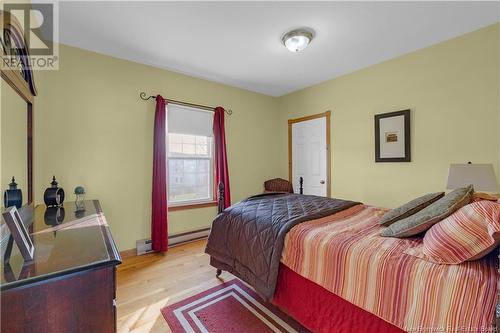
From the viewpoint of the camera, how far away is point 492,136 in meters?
2.21

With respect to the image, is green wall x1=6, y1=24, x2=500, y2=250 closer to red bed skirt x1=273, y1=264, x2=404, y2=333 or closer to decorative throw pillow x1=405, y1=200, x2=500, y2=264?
decorative throw pillow x1=405, y1=200, x2=500, y2=264

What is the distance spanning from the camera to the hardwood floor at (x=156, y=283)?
68.2 inches

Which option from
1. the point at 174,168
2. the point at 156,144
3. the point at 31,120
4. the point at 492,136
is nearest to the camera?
the point at 31,120

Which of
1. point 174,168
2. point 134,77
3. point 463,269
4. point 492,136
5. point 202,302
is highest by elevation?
point 134,77

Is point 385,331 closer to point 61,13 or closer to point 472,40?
point 472,40

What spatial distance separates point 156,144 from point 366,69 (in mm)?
3084

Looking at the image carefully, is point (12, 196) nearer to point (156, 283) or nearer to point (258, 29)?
point (156, 283)

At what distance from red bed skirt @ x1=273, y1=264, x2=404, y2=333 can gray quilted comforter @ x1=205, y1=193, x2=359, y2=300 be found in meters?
0.10

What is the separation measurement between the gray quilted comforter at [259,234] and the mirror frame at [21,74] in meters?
1.49

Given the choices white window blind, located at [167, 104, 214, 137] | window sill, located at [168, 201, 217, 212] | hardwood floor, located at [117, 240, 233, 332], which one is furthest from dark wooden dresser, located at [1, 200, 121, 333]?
white window blind, located at [167, 104, 214, 137]

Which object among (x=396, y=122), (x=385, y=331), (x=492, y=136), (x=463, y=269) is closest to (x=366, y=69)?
(x=396, y=122)

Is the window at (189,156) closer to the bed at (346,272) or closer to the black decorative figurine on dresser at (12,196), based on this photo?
the bed at (346,272)

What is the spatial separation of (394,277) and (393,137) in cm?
233

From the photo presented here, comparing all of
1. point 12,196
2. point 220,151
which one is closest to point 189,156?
point 220,151
